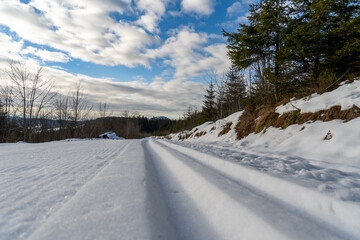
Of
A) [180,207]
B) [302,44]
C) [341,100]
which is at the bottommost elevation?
[180,207]

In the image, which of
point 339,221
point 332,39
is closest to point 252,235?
point 339,221

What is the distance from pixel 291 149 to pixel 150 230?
3.84m

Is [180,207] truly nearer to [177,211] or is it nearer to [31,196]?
[177,211]

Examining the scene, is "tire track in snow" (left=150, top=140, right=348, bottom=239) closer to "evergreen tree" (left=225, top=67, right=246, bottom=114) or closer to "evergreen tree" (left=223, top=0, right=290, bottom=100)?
"evergreen tree" (left=223, top=0, right=290, bottom=100)

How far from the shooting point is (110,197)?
1.22m

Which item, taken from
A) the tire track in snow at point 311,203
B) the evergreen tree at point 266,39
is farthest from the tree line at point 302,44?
the tire track in snow at point 311,203

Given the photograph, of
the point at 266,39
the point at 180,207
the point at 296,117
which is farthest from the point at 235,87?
the point at 180,207

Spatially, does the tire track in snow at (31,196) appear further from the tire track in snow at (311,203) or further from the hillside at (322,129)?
the hillside at (322,129)

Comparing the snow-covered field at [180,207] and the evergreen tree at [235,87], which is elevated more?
the evergreen tree at [235,87]

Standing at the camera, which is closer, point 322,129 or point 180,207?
point 180,207

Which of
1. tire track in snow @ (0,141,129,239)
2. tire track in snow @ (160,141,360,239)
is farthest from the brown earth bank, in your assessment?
tire track in snow @ (0,141,129,239)

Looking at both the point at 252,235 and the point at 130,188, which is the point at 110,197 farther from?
the point at 252,235

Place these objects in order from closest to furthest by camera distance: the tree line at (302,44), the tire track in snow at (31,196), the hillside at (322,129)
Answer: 1. the tire track in snow at (31,196)
2. the hillside at (322,129)
3. the tree line at (302,44)

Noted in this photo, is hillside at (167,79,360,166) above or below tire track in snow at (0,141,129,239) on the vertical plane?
above
